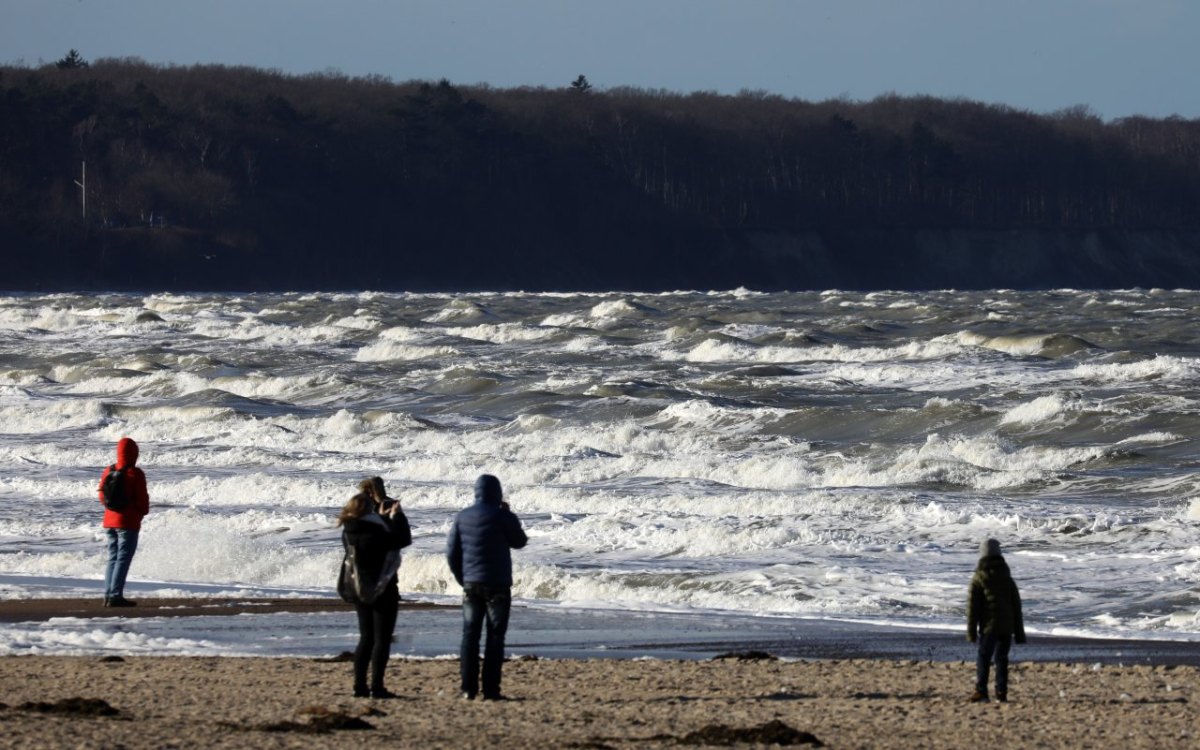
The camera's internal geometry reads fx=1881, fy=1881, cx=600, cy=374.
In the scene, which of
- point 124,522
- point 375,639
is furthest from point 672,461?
point 375,639

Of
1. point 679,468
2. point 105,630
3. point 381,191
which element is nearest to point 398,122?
point 381,191

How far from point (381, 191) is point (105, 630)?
400ft

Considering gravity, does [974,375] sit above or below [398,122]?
below

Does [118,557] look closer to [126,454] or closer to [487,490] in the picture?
[126,454]

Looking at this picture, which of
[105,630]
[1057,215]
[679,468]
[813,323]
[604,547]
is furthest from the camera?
[1057,215]

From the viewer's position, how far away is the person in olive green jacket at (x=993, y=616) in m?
10.4

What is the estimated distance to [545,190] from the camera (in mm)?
142375

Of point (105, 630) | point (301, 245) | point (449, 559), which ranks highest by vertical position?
point (301, 245)

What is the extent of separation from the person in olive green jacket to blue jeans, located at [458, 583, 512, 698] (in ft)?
8.50

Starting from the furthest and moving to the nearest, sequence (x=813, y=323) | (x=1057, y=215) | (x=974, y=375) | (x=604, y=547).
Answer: (x=1057, y=215)
(x=813, y=323)
(x=974, y=375)
(x=604, y=547)

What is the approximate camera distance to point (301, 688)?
425 inches

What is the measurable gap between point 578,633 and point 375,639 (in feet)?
11.4

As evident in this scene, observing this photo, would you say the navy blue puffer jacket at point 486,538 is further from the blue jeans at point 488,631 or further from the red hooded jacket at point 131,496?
the red hooded jacket at point 131,496

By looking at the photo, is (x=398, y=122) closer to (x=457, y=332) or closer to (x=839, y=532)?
(x=457, y=332)
